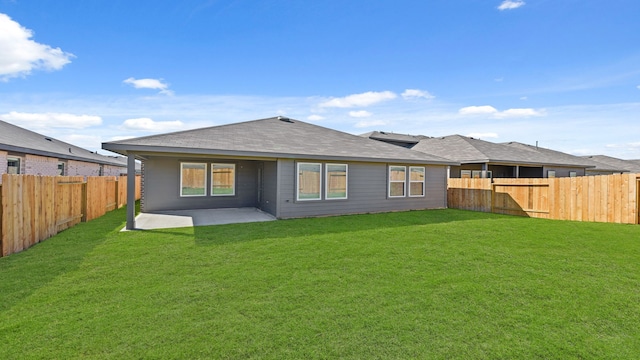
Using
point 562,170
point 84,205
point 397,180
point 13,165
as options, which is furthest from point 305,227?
point 562,170

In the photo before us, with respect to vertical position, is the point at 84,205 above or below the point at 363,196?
below

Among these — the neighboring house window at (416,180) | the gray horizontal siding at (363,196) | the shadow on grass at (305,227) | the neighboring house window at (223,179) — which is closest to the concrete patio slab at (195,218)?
the shadow on grass at (305,227)

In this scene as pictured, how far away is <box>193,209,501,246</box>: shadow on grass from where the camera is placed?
6.96m

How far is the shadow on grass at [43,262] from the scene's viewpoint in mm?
3787

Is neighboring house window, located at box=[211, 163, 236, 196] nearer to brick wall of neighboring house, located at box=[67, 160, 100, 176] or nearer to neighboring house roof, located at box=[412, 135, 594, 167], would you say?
brick wall of neighboring house, located at box=[67, 160, 100, 176]

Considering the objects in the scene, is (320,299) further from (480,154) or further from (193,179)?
(480,154)

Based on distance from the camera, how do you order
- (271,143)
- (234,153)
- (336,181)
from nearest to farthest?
(234,153)
(271,143)
(336,181)

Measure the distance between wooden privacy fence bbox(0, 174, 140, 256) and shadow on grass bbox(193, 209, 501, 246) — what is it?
3281 mm

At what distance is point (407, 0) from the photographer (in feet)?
38.4

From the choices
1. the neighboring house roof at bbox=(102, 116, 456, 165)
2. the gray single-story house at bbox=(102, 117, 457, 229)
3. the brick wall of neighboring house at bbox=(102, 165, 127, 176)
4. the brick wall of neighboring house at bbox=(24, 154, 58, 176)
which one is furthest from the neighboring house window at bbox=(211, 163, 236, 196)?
the brick wall of neighboring house at bbox=(102, 165, 127, 176)

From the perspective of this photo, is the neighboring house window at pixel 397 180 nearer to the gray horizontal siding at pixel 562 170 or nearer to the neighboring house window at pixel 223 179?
the neighboring house window at pixel 223 179

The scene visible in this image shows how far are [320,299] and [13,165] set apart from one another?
15.0 metres

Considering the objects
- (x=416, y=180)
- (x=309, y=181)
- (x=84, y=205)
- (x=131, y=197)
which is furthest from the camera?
(x=416, y=180)

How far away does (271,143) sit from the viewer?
10414 millimetres
